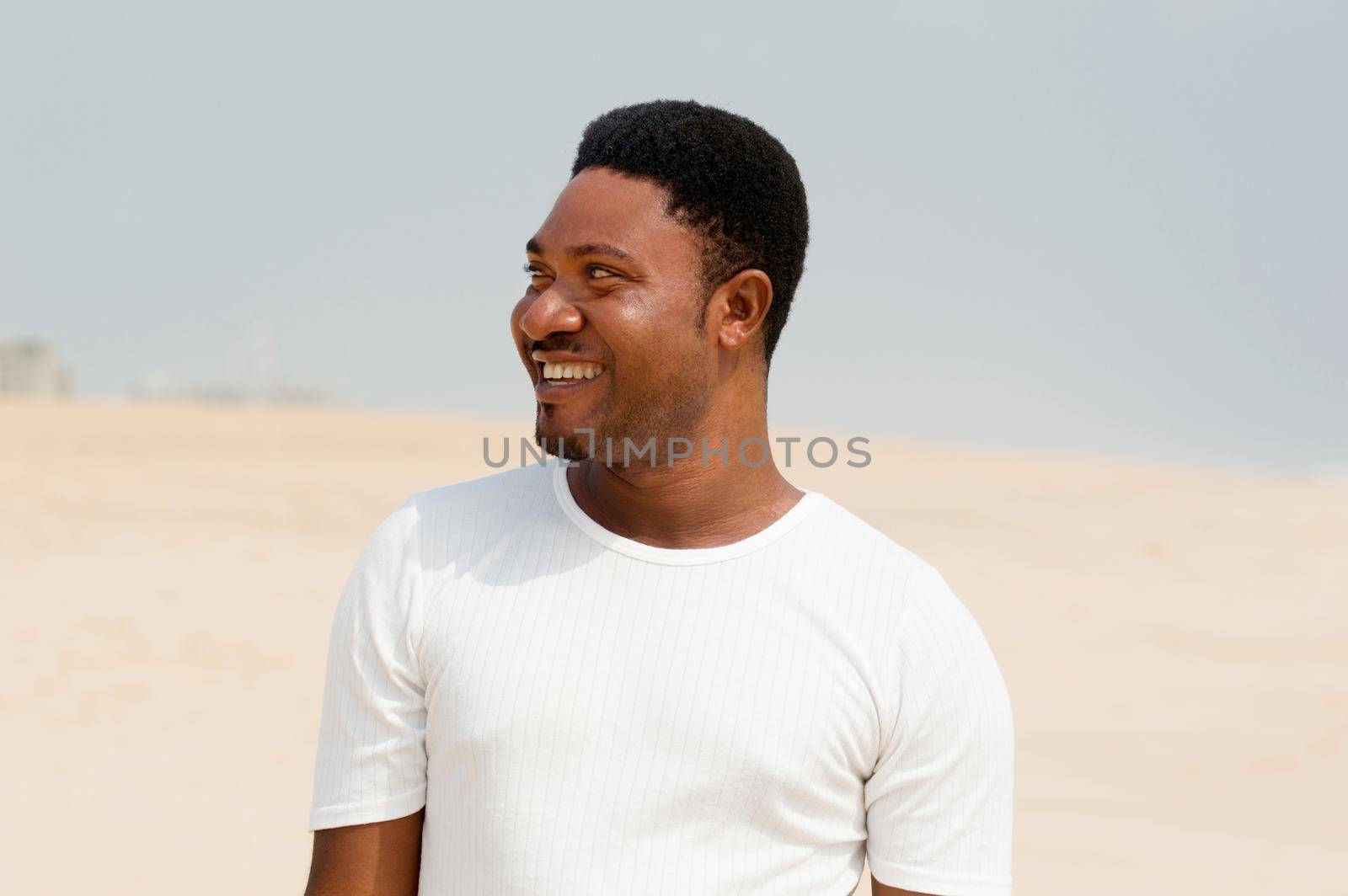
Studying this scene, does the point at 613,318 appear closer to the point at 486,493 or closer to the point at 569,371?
the point at 569,371

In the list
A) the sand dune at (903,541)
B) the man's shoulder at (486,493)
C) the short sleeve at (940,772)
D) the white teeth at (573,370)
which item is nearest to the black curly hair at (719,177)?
the white teeth at (573,370)

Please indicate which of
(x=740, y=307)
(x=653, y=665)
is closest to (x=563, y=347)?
(x=740, y=307)

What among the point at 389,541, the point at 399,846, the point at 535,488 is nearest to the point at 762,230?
the point at 535,488

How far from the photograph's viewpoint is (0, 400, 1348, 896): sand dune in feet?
22.6

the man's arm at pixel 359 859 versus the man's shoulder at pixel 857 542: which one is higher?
the man's shoulder at pixel 857 542

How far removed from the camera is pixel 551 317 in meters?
1.89

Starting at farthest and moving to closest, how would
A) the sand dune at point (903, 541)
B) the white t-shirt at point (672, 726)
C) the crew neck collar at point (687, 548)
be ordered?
1. the sand dune at point (903, 541)
2. the crew neck collar at point (687, 548)
3. the white t-shirt at point (672, 726)

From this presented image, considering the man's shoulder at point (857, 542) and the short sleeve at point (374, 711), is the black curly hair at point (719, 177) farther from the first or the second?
the short sleeve at point (374, 711)

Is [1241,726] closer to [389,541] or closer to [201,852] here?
[201,852]

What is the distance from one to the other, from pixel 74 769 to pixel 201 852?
1518mm

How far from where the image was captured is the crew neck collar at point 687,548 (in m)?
1.98

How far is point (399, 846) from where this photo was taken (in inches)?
76.0

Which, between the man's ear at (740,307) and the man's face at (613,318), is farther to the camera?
the man's ear at (740,307)

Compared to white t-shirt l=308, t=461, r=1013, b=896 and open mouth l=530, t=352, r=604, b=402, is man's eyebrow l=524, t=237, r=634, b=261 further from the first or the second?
white t-shirt l=308, t=461, r=1013, b=896
